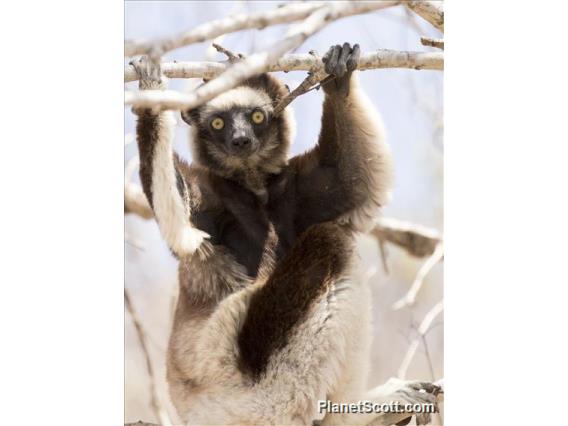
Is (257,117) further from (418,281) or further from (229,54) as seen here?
(418,281)

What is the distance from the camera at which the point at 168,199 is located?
345 cm

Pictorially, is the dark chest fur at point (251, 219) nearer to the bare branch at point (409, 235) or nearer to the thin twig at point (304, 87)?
the thin twig at point (304, 87)

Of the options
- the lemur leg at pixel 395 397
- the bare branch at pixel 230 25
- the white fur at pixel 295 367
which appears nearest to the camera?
the bare branch at pixel 230 25

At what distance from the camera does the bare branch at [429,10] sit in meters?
3.75

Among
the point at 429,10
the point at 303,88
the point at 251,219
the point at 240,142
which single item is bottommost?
the point at 251,219

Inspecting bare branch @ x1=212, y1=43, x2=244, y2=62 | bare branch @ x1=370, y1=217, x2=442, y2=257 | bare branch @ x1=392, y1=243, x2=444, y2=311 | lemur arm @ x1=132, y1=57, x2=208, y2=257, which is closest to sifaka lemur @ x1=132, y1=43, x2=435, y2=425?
lemur arm @ x1=132, y1=57, x2=208, y2=257

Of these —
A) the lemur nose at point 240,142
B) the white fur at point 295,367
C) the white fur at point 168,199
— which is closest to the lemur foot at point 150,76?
the white fur at point 168,199

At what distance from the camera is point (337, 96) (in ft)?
12.3

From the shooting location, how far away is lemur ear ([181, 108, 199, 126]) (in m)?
3.72

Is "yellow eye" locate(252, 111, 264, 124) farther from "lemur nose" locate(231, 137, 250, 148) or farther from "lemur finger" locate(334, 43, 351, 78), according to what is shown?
"lemur finger" locate(334, 43, 351, 78)

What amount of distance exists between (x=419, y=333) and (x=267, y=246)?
0.76m

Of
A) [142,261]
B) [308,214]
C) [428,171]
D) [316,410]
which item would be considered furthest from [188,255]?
[428,171]

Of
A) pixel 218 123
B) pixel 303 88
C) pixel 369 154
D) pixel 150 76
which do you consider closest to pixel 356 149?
pixel 369 154

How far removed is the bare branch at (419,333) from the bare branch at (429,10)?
1.26 meters
